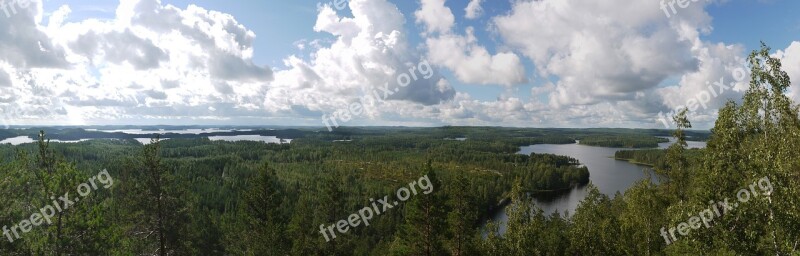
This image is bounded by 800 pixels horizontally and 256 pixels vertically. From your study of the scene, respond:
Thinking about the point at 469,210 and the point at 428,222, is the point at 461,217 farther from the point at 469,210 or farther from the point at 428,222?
the point at 428,222

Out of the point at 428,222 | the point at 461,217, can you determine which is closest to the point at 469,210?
the point at 461,217

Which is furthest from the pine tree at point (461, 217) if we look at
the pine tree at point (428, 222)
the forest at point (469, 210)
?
the pine tree at point (428, 222)

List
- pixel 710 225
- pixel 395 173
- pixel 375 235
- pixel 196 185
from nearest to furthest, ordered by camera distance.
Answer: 1. pixel 710 225
2. pixel 375 235
3. pixel 196 185
4. pixel 395 173

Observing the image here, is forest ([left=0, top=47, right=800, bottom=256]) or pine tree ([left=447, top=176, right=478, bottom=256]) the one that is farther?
pine tree ([left=447, top=176, right=478, bottom=256])

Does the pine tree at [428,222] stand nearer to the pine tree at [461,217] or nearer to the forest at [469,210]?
the forest at [469,210]

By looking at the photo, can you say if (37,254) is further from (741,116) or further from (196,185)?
(196,185)

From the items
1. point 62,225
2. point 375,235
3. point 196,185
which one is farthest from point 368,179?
point 62,225

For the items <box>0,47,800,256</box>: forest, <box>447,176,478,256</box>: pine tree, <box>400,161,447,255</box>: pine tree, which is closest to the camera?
<box>0,47,800,256</box>: forest

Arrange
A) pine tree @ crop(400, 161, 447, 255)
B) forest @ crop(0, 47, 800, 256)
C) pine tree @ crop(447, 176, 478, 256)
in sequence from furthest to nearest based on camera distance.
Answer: pine tree @ crop(447, 176, 478, 256) → pine tree @ crop(400, 161, 447, 255) → forest @ crop(0, 47, 800, 256)

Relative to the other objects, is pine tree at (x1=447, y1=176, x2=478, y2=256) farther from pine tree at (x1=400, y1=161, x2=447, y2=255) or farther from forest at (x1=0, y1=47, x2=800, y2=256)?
pine tree at (x1=400, y1=161, x2=447, y2=255)

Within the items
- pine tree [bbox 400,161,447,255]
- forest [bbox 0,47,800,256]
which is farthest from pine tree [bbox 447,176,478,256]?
pine tree [bbox 400,161,447,255]

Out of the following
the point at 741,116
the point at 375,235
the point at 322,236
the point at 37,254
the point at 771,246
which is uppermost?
the point at 741,116
